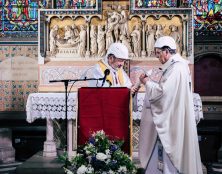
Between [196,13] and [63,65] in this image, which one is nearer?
[63,65]

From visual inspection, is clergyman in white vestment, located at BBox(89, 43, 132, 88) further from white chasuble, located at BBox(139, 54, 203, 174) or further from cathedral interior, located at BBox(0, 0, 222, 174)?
cathedral interior, located at BBox(0, 0, 222, 174)

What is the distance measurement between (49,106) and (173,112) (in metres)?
3.10

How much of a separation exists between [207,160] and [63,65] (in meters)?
3.39

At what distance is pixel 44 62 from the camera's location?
30.7 ft

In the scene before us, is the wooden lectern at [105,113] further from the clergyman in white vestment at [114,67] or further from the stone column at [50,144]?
the stone column at [50,144]

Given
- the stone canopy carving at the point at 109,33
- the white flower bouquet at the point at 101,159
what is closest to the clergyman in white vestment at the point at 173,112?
the white flower bouquet at the point at 101,159

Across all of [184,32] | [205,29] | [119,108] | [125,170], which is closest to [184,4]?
[184,32]

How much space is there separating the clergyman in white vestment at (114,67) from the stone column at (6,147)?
3.52 meters

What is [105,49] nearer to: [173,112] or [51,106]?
[51,106]

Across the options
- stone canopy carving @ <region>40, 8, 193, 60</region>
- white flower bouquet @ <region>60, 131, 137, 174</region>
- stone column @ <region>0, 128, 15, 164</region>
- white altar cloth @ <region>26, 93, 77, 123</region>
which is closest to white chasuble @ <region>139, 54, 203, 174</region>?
white flower bouquet @ <region>60, 131, 137, 174</region>

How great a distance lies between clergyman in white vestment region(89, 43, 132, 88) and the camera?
6303 millimetres

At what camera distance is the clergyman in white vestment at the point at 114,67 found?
630 centimetres

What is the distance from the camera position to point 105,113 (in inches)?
219

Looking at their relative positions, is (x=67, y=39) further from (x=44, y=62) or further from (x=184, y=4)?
(x=184, y=4)
